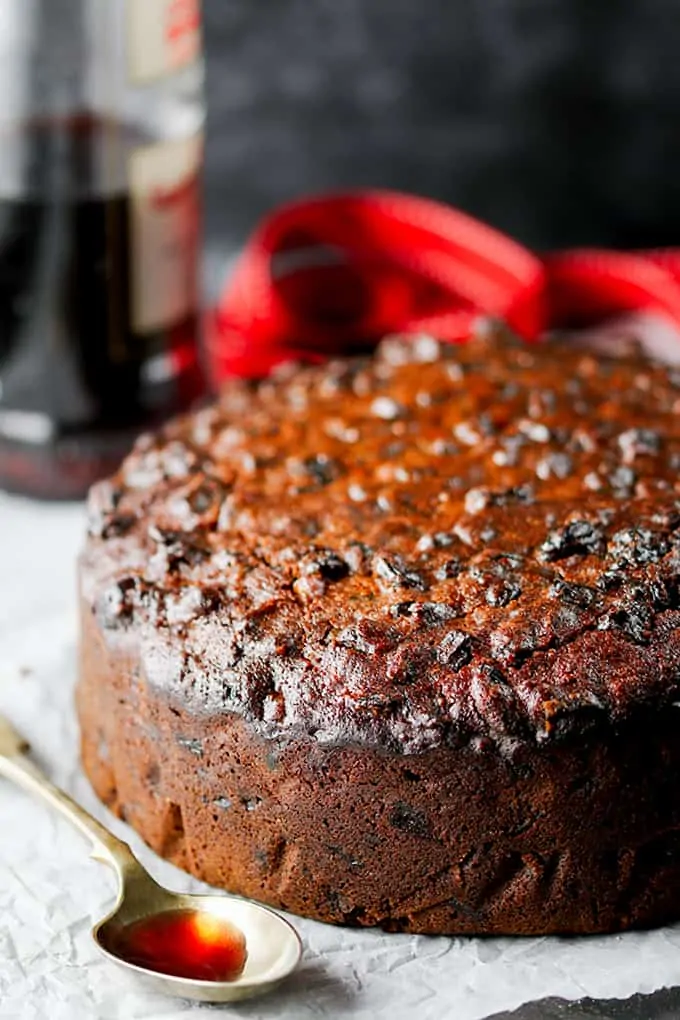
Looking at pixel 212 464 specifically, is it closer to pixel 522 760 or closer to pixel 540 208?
pixel 522 760

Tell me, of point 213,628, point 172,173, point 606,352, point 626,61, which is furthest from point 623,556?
point 626,61

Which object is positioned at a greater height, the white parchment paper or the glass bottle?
the glass bottle

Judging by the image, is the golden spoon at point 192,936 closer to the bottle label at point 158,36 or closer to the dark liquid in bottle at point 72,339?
the dark liquid in bottle at point 72,339

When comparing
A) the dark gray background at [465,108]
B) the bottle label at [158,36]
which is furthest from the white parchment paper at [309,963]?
the dark gray background at [465,108]

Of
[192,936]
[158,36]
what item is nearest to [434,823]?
[192,936]

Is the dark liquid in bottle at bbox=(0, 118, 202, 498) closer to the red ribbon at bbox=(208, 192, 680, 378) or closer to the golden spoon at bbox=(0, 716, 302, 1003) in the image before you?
the red ribbon at bbox=(208, 192, 680, 378)

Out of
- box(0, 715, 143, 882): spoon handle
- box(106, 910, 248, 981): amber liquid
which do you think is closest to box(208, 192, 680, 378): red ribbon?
box(0, 715, 143, 882): spoon handle

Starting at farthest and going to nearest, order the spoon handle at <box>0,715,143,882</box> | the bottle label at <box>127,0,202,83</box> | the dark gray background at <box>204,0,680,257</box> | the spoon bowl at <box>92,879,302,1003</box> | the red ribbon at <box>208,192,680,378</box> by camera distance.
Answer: the dark gray background at <box>204,0,680,257</box>
the red ribbon at <box>208,192,680,378</box>
the bottle label at <box>127,0,202,83</box>
the spoon handle at <box>0,715,143,882</box>
the spoon bowl at <box>92,879,302,1003</box>
